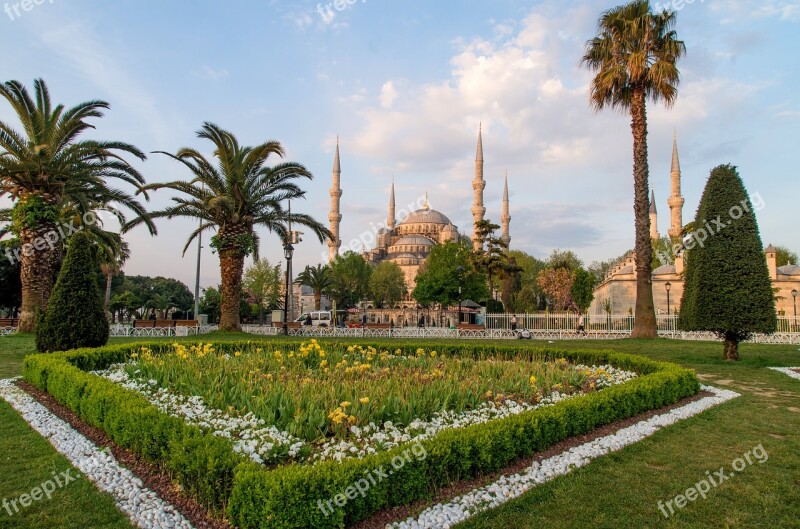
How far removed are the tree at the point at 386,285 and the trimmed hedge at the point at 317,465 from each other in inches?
2064

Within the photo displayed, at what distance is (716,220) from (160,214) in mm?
16340

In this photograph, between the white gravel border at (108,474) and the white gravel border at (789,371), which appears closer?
the white gravel border at (108,474)

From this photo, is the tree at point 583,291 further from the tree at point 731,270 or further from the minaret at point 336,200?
the minaret at point 336,200

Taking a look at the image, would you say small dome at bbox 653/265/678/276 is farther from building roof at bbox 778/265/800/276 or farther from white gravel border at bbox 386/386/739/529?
white gravel border at bbox 386/386/739/529

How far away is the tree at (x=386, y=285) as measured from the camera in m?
59.7

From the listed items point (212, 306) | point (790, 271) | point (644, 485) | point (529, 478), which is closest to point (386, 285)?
point (212, 306)

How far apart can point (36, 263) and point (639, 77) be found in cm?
1940

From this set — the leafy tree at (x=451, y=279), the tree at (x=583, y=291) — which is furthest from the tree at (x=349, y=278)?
the tree at (x=583, y=291)

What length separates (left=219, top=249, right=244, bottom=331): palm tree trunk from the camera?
1892 cm

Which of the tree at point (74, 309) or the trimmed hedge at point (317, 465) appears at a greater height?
the tree at point (74, 309)

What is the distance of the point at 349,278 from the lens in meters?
56.2

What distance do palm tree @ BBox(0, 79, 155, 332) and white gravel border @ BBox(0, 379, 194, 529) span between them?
35.7 feet

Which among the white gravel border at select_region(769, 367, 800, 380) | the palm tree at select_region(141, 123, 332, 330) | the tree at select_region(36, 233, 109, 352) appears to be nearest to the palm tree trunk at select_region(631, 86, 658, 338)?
the white gravel border at select_region(769, 367, 800, 380)

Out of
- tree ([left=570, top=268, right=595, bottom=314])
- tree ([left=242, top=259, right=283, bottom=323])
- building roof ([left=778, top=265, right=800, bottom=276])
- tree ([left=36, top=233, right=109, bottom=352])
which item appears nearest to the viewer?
tree ([left=36, top=233, right=109, bottom=352])
